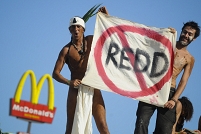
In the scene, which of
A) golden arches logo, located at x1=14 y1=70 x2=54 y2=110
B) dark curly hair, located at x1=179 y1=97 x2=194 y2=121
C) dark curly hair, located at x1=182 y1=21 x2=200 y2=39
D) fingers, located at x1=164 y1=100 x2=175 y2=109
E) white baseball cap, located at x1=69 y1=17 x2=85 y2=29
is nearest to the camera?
golden arches logo, located at x1=14 y1=70 x2=54 y2=110

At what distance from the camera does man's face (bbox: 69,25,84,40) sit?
27.9 feet

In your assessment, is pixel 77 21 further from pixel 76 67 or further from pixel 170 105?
pixel 170 105

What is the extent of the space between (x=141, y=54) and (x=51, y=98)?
11.6 ft

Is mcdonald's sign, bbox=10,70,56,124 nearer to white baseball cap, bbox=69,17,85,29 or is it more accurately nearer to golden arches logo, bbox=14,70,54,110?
golden arches logo, bbox=14,70,54,110

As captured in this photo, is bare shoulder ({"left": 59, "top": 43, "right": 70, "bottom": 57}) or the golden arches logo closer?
the golden arches logo

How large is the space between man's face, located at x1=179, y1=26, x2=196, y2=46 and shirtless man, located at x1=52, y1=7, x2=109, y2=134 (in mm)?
1519

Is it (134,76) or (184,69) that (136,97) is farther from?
(184,69)

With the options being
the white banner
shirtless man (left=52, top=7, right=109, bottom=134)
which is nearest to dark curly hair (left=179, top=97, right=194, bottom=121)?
the white banner

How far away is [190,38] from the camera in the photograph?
8984 millimetres

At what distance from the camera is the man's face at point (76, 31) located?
27.9 feet

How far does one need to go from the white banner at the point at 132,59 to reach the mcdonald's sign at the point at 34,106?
288 centimetres

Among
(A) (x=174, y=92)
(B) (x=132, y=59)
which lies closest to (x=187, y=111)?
(A) (x=174, y=92)

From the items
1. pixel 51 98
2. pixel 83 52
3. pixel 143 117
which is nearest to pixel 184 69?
pixel 143 117

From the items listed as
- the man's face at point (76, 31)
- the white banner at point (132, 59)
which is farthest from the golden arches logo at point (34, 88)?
the white banner at point (132, 59)
